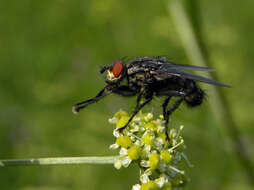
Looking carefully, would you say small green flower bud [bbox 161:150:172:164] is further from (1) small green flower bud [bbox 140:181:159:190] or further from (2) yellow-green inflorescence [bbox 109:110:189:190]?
(1) small green flower bud [bbox 140:181:159:190]

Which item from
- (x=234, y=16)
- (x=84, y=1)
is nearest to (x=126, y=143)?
(x=84, y=1)

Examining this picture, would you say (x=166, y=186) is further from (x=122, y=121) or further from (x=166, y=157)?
(x=122, y=121)

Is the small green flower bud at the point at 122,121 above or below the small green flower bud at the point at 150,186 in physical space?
above

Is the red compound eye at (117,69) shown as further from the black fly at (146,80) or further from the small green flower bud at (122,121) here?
the small green flower bud at (122,121)

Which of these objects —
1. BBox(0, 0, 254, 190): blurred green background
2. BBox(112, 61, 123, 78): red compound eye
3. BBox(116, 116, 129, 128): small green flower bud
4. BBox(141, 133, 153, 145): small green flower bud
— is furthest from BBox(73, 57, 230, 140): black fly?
BBox(0, 0, 254, 190): blurred green background

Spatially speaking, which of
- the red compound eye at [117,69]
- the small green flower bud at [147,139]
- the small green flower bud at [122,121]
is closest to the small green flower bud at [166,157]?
the small green flower bud at [147,139]

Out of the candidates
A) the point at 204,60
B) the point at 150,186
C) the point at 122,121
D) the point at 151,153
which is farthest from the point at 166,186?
the point at 204,60

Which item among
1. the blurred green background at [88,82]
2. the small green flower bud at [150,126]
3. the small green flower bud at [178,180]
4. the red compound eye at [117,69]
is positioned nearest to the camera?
the small green flower bud at [178,180]
